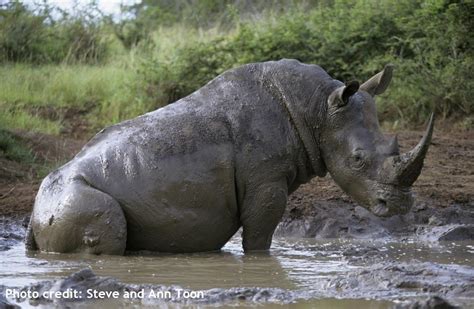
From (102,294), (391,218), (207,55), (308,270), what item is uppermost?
(207,55)

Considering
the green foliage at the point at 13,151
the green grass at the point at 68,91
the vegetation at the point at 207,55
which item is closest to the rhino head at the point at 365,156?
the green foliage at the point at 13,151

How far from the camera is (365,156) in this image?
8.52m

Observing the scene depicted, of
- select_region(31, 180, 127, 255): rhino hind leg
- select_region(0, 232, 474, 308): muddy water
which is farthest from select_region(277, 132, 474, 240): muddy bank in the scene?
select_region(31, 180, 127, 255): rhino hind leg

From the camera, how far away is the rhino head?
837 centimetres

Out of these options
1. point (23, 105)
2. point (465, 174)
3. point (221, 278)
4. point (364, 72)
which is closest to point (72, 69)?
point (23, 105)

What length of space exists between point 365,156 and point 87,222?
237cm

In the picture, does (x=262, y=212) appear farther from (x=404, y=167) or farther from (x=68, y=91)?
(x=68, y=91)

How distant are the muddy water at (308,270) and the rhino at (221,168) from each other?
237 mm

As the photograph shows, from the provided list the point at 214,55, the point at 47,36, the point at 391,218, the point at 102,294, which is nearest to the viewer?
the point at 102,294

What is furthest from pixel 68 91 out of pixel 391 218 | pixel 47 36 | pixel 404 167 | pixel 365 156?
pixel 404 167

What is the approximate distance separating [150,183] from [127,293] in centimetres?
208

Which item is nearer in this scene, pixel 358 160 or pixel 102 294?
pixel 102 294

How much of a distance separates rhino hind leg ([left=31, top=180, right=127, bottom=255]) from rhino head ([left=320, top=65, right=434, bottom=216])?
75.3 inches

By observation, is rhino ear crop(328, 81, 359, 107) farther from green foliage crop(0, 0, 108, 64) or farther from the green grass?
green foliage crop(0, 0, 108, 64)
